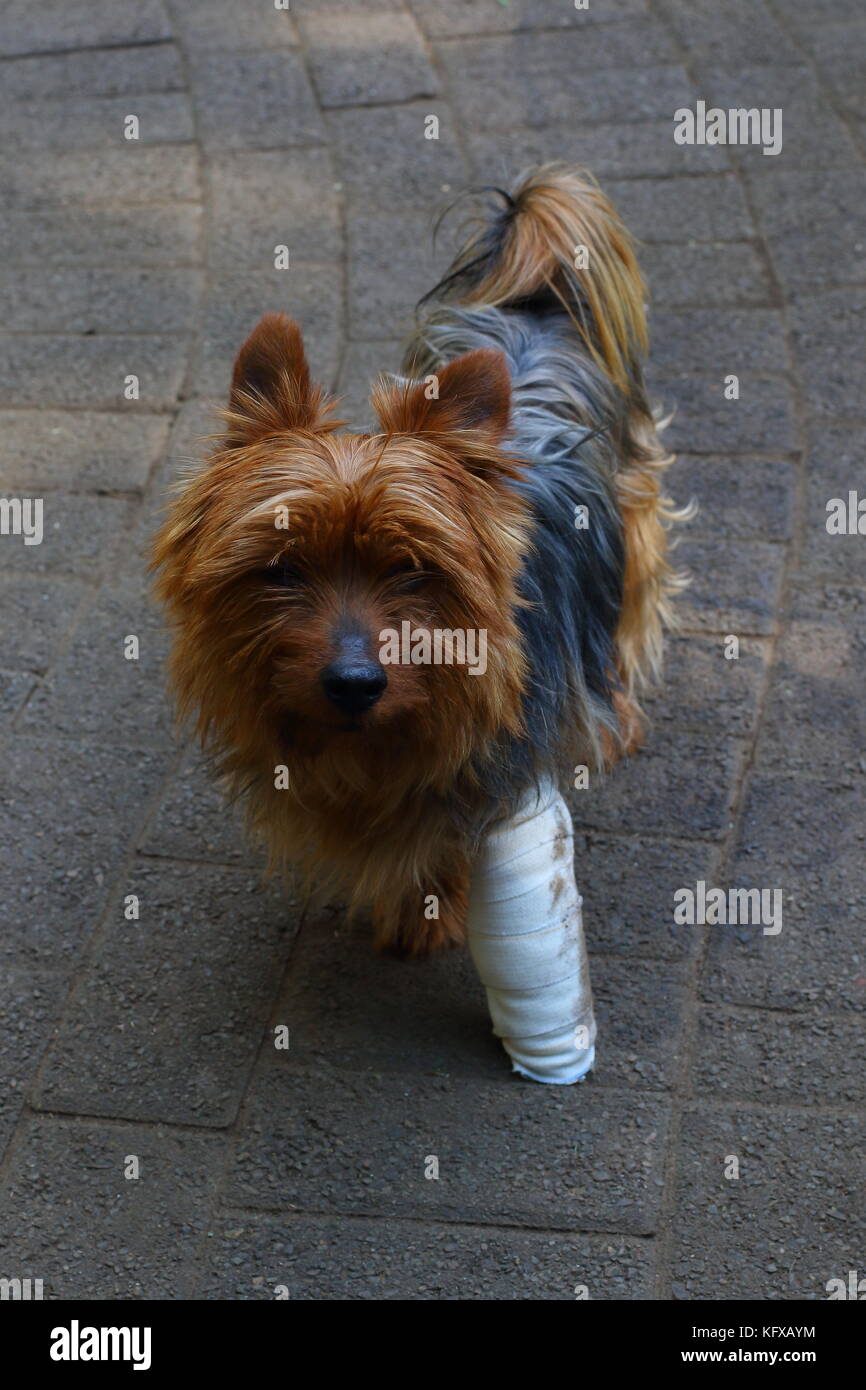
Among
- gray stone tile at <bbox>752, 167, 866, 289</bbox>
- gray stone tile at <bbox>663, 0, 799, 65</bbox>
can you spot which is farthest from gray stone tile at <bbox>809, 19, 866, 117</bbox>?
gray stone tile at <bbox>752, 167, 866, 289</bbox>

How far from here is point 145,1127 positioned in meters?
3.41

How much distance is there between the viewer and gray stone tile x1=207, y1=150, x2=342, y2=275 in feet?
20.7

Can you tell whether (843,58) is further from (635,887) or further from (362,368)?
(635,887)

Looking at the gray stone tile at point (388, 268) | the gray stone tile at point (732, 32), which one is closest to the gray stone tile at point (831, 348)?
the gray stone tile at point (388, 268)

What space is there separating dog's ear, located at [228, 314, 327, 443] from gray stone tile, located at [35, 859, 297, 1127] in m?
1.38

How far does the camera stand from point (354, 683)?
2855mm

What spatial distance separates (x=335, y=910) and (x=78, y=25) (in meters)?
5.69

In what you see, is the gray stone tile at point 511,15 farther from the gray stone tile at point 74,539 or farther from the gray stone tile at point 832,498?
the gray stone tile at point 74,539

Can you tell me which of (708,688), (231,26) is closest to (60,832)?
(708,688)

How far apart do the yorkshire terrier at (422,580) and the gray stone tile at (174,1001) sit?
342mm

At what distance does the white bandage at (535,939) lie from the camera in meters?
3.34

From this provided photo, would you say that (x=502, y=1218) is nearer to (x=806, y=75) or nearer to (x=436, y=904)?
(x=436, y=904)

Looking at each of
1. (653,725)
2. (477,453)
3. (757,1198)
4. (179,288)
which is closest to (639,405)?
(653,725)

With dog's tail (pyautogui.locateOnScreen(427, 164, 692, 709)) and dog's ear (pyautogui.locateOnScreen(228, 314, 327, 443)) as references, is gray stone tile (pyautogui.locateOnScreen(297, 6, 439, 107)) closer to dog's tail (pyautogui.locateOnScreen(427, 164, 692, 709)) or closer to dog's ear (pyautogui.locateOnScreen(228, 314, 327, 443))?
dog's tail (pyautogui.locateOnScreen(427, 164, 692, 709))
